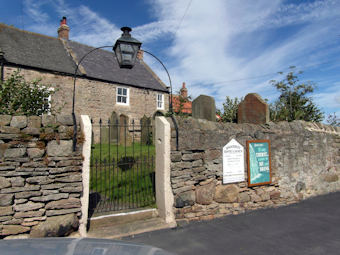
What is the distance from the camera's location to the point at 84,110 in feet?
48.6

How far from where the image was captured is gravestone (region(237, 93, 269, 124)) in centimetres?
629

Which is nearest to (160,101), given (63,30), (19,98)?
(63,30)

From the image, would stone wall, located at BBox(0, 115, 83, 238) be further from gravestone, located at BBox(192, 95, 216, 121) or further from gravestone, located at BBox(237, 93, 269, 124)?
gravestone, located at BBox(237, 93, 269, 124)

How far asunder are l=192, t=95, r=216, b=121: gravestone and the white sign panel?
82 centimetres

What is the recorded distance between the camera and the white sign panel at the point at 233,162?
5.36 meters

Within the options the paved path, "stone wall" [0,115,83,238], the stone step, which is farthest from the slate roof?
the paved path

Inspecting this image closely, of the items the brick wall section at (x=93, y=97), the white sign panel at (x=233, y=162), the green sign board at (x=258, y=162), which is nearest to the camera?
the white sign panel at (x=233, y=162)

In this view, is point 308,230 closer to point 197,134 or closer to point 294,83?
point 197,134

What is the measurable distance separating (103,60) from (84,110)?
204 inches

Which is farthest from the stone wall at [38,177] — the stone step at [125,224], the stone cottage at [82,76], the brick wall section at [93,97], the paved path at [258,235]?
the brick wall section at [93,97]

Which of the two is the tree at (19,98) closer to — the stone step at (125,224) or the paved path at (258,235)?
the stone step at (125,224)

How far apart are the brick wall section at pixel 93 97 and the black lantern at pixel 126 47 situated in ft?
32.3

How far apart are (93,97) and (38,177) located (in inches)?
487

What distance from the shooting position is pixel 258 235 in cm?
434
